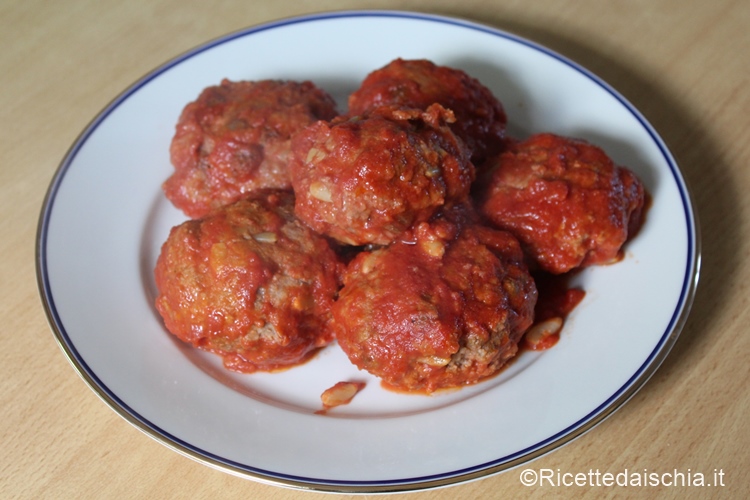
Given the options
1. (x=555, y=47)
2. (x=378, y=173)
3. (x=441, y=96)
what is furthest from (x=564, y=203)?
(x=555, y=47)

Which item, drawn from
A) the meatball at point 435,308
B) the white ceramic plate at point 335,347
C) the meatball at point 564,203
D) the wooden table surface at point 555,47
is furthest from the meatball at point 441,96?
the wooden table surface at point 555,47

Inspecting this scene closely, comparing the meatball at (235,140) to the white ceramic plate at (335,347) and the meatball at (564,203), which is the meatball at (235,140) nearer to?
the white ceramic plate at (335,347)

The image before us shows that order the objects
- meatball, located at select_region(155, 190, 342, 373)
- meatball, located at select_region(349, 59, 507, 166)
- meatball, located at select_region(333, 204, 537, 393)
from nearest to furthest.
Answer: meatball, located at select_region(333, 204, 537, 393) < meatball, located at select_region(155, 190, 342, 373) < meatball, located at select_region(349, 59, 507, 166)

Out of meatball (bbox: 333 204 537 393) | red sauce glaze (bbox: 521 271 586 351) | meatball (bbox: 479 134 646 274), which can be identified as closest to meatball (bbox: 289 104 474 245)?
meatball (bbox: 333 204 537 393)

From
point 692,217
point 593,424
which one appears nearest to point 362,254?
point 593,424

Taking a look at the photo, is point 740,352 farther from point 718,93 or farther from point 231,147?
point 231,147

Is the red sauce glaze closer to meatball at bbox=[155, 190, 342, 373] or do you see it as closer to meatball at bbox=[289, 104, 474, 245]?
meatball at bbox=[289, 104, 474, 245]
